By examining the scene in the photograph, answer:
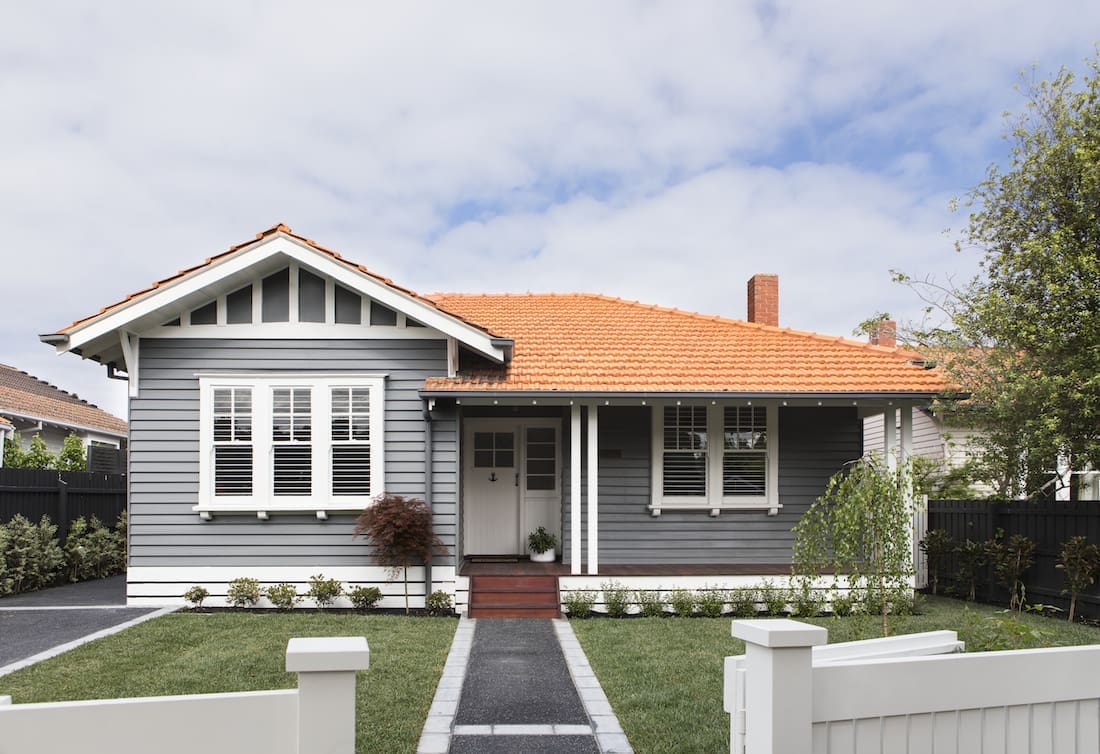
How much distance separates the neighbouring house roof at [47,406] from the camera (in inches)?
862

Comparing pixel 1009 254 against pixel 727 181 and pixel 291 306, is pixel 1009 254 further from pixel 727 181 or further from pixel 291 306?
pixel 291 306

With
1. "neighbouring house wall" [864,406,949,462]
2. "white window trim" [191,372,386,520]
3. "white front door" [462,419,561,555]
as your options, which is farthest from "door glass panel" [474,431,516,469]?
"neighbouring house wall" [864,406,949,462]

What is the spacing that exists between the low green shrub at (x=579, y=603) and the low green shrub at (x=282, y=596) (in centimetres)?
340

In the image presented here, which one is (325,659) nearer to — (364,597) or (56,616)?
(364,597)

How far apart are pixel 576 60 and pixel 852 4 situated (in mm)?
3465

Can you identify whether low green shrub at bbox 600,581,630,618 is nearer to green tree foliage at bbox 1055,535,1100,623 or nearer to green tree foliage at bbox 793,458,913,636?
green tree foliage at bbox 793,458,913,636

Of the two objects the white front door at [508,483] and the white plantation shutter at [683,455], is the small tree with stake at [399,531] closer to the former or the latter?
the white front door at [508,483]

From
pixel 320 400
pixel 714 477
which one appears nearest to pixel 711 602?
pixel 714 477

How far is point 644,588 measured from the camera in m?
11.0

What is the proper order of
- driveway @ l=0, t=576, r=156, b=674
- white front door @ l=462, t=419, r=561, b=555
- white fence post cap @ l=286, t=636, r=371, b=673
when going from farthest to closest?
white front door @ l=462, t=419, r=561, b=555 < driveway @ l=0, t=576, r=156, b=674 < white fence post cap @ l=286, t=636, r=371, b=673

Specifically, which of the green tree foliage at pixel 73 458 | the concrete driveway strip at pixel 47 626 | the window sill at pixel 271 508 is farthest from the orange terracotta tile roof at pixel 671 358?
the green tree foliage at pixel 73 458

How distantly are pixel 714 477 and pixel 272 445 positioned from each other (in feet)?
19.9

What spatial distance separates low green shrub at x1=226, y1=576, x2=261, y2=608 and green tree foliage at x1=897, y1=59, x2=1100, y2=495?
984 centimetres

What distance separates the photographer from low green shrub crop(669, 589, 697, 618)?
10820mm
